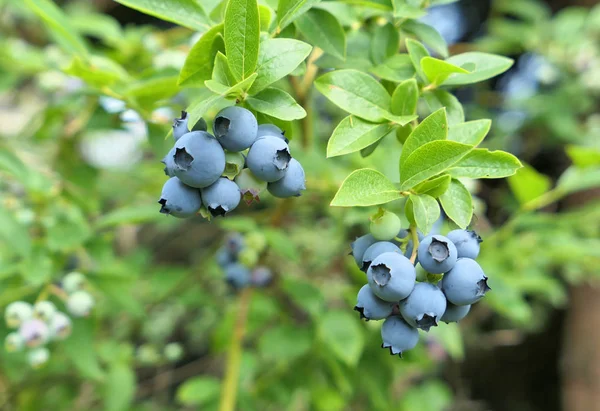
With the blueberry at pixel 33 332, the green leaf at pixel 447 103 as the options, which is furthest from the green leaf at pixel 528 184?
the blueberry at pixel 33 332

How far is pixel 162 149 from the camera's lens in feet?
3.61

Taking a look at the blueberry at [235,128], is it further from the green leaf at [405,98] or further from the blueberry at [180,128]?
the green leaf at [405,98]

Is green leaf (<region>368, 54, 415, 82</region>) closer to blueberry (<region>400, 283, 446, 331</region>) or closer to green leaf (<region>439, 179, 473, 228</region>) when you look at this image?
green leaf (<region>439, 179, 473, 228</region>)

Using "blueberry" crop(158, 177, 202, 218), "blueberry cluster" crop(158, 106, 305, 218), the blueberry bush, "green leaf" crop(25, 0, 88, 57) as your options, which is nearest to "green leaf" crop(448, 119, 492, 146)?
the blueberry bush

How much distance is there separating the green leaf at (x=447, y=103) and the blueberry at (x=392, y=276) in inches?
9.4

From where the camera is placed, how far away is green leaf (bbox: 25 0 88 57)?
850mm

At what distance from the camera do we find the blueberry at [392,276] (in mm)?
531

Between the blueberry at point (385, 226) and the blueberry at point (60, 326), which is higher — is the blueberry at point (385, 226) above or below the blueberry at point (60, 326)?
above

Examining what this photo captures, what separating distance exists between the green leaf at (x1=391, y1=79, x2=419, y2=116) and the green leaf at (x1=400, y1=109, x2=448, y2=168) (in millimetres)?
72

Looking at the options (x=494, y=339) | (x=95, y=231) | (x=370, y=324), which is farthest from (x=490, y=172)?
(x=494, y=339)

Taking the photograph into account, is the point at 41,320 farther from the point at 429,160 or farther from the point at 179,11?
the point at 429,160

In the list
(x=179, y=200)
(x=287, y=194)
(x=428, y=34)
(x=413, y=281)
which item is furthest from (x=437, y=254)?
(x=428, y=34)

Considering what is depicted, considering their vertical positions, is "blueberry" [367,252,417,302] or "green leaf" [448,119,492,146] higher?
"green leaf" [448,119,492,146]

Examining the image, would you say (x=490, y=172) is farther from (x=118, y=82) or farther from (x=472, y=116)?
(x=472, y=116)
